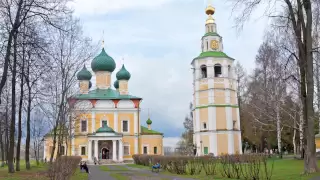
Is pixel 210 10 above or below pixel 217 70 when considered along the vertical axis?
above

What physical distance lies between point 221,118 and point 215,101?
210 centimetres

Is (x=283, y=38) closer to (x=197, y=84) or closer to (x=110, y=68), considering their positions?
(x=197, y=84)

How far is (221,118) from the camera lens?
149ft

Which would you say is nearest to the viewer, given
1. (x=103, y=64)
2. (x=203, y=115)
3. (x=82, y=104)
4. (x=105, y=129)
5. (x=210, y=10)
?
(x=82, y=104)

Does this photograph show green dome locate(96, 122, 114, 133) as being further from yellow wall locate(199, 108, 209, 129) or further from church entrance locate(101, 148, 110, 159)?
yellow wall locate(199, 108, 209, 129)

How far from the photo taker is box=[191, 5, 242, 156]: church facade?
1766 inches

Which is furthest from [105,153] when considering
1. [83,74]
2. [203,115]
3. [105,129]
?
[203,115]

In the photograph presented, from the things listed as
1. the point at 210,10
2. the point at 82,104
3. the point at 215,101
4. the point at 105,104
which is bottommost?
the point at 82,104

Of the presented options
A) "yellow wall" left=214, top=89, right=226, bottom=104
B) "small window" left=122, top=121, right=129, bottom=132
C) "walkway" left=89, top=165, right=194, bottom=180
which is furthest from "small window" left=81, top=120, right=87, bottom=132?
"walkway" left=89, top=165, right=194, bottom=180

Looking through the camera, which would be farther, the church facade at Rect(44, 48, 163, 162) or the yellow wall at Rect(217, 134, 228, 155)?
the church facade at Rect(44, 48, 163, 162)

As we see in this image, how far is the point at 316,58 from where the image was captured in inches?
960

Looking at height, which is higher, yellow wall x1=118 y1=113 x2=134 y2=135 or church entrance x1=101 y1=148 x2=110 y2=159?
yellow wall x1=118 y1=113 x2=134 y2=135

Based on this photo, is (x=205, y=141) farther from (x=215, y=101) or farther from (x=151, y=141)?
(x=151, y=141)

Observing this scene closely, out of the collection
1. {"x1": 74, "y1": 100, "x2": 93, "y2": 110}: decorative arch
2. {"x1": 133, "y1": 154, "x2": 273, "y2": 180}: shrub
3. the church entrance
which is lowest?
the church entrance
